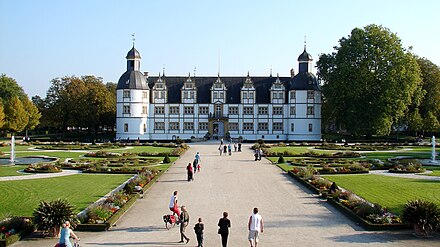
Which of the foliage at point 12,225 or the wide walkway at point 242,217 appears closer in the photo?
the foliage at point 12,225

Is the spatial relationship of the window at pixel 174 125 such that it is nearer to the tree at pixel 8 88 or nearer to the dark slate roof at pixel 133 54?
the dark slate roof at pixel 133 54

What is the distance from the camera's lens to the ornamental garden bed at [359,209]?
15.8m

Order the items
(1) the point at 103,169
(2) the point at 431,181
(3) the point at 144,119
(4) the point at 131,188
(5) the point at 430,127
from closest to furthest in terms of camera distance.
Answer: (4) the point at 131,188, (2) the point at 431,181, (1) the point at 103,169, (5) the point at 430,127, (3) the point at 144,119

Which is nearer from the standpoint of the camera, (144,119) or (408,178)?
(408,178)

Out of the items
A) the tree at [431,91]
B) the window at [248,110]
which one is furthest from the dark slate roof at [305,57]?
the tree at [431,91]

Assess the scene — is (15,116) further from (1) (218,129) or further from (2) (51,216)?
(2) (51,216)

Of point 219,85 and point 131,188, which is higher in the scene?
point 219,85

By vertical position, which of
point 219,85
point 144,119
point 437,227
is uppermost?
point 219,85

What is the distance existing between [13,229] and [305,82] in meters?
61.7

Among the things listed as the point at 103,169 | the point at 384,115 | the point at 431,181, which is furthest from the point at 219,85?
the point at 431,181

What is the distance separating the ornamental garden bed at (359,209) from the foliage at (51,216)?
385 inches

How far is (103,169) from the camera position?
31031mm

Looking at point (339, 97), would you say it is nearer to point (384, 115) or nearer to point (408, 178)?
point (384, 115)

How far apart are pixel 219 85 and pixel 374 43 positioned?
79.5 ft
